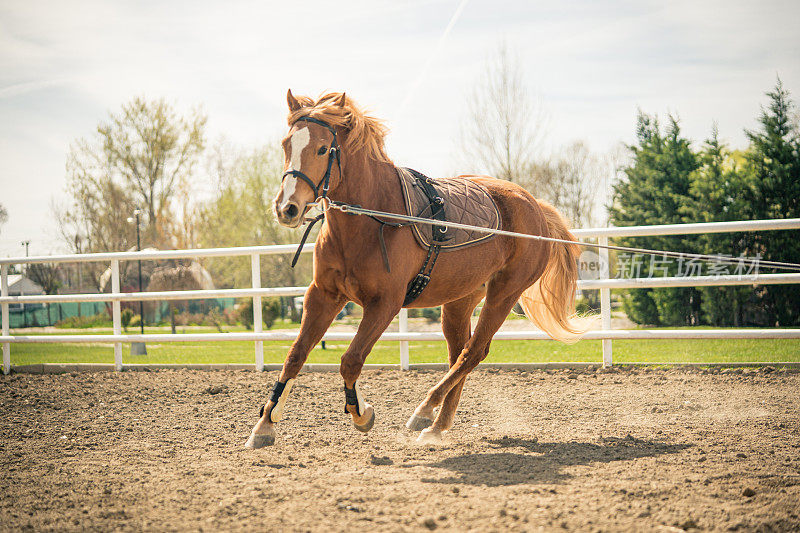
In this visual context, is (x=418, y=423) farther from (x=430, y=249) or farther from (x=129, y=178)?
(x=129, y=178)

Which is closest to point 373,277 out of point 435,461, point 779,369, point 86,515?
point 435,461

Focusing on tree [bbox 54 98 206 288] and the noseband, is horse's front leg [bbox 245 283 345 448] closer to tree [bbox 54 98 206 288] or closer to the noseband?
the noseband

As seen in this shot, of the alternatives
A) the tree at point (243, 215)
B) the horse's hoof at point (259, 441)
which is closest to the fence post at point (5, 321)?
the horse's hoof at point (259, 441)

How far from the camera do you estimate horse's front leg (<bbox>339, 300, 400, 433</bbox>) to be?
3.50 meters

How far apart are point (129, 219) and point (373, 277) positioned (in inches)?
934

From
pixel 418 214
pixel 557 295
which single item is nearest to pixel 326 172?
pixel 418 214

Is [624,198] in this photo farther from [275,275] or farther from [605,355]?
[605,355]

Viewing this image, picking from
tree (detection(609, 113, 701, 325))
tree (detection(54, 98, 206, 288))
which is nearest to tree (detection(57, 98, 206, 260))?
tree (detection(54, 98, 206, 288))

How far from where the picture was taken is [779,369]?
6.39 meters

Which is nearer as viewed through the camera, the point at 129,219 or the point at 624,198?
the point at 624,198

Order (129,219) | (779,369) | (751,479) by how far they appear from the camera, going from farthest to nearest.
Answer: (129,219) → (779,369) → (751,479)

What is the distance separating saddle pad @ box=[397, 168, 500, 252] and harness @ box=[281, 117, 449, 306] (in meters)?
0.03

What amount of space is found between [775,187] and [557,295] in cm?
1131

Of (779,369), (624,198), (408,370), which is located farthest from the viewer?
(624,198)
